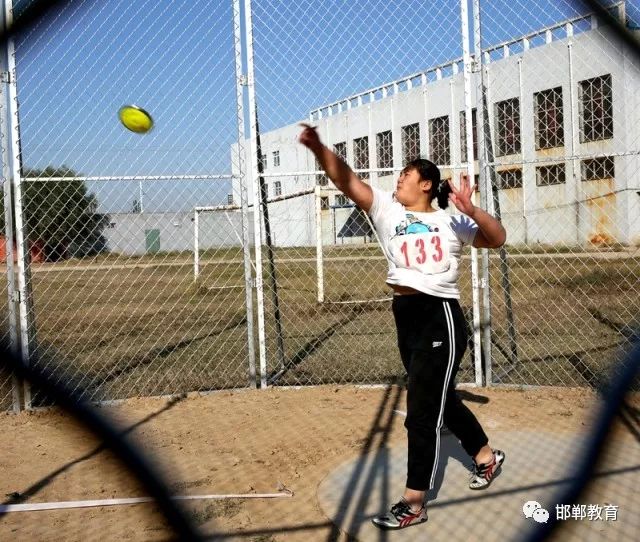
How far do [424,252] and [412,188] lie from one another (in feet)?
1.04

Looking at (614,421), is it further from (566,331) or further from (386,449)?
(566,331)

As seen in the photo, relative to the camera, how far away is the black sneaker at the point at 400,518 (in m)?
3.27

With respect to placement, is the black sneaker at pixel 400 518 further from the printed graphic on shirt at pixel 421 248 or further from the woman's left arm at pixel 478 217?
the woman's left arm at pixel 478 217

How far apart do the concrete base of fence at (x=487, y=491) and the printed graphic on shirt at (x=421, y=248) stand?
44.3 inches

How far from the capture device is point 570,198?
72.7 feet

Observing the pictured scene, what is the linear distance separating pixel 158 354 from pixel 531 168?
52.8ft

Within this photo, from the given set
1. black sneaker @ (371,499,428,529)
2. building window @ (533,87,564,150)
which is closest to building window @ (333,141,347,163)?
building window @ (533,87,564,150)

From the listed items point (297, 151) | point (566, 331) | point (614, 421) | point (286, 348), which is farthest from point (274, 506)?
point (297, 151)

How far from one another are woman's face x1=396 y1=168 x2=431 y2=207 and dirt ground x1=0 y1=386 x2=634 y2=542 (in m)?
1.54

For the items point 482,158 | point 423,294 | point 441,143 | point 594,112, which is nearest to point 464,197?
point 423,294

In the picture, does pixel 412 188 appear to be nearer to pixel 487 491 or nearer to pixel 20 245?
pixel 487 491

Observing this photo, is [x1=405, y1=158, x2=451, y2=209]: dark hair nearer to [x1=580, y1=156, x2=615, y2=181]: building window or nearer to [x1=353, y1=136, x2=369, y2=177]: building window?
[x1=353, y1=136, x2=369, y2=177]: building window

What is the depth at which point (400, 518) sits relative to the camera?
327 cm

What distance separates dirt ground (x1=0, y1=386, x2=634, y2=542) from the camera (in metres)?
3.39
